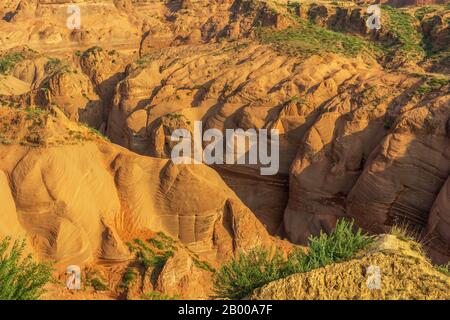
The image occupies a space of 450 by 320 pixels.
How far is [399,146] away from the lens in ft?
73.5

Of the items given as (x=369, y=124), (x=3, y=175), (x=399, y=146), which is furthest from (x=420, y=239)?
(x=3, y=175)

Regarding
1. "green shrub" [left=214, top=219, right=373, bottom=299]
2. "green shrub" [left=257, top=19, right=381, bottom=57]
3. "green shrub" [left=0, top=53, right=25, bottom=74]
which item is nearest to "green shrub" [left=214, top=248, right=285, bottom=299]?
"green shrub" [left=214, top=219, right=373, bottom=299]

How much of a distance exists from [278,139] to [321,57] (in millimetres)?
8709

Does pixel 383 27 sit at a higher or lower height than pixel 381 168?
higher

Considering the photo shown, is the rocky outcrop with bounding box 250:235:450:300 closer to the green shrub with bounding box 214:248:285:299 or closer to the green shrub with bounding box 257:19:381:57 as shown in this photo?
the green shrub with bounding box 214:248:285:299

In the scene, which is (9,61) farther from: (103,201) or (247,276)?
(247,276)

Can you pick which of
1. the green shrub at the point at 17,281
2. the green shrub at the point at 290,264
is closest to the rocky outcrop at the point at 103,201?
the green shrub at the point at 17,281

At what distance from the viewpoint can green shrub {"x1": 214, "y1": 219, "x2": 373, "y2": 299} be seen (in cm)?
1147

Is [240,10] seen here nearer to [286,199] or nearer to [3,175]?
[286,199]

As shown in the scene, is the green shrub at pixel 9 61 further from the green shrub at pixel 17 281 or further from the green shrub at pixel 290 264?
the green shrub at pixel 290 264

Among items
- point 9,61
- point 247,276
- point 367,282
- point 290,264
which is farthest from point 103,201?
point 9,61

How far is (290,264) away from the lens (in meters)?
12.3

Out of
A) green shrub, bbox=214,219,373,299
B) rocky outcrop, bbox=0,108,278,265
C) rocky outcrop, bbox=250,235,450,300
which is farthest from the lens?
rocky outcrop, bbox=0,108,278,265

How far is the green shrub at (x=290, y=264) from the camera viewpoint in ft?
37.6
